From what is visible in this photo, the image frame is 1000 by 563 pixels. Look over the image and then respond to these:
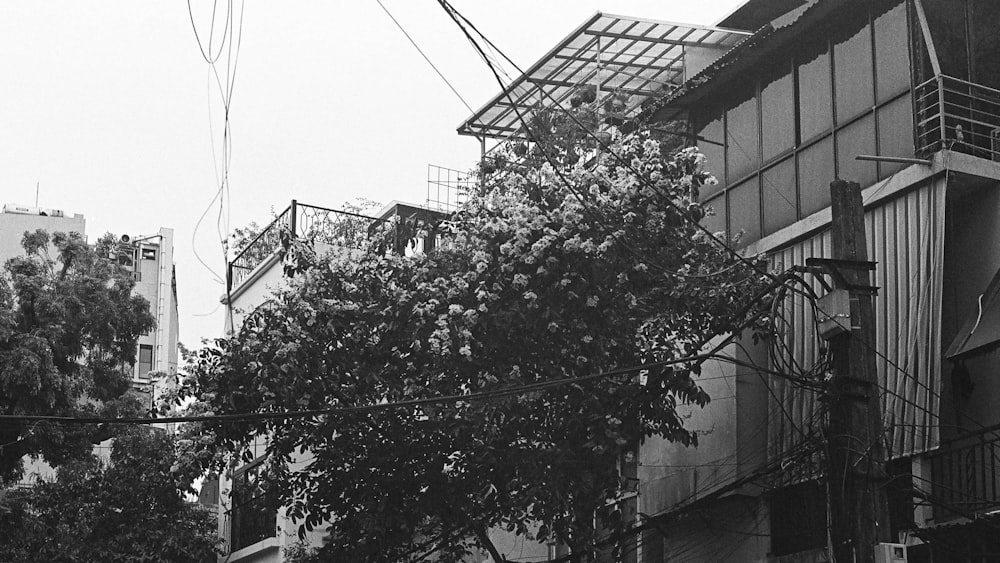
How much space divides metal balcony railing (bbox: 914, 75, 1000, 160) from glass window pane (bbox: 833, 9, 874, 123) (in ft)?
3.22

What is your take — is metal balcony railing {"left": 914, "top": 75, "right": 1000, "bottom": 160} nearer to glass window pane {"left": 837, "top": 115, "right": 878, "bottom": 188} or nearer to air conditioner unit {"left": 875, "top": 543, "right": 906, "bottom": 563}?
glass window pane {"left": 837, "top": 115, "right": 878, "bottom": 188}

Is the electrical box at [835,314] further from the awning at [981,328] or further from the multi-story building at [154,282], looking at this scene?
the multi-story building at [154,282]

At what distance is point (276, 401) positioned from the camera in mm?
15688

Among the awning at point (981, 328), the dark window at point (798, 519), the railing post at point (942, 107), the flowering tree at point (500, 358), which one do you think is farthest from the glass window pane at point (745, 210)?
the awning at point (981, 328)

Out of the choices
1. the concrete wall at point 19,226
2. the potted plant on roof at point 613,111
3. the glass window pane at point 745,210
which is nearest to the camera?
the glass window pane at point 745,210

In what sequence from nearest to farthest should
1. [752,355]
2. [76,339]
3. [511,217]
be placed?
[511,217] < [752,355] < [76,339]

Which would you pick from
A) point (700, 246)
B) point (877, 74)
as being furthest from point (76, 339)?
point (877, 74)

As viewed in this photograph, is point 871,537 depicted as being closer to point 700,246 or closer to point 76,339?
point 700,246

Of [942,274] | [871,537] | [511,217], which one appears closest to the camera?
[871,537]

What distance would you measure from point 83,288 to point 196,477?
9.49 metres

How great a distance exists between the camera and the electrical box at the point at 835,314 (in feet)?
37.1

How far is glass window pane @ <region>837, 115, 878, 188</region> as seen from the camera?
618 inches

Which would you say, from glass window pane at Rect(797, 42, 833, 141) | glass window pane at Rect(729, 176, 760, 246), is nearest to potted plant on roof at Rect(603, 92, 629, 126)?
glass window pane at Rect(729, 176, 760, 246)

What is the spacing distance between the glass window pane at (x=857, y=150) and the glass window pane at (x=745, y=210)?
1.68 meters
